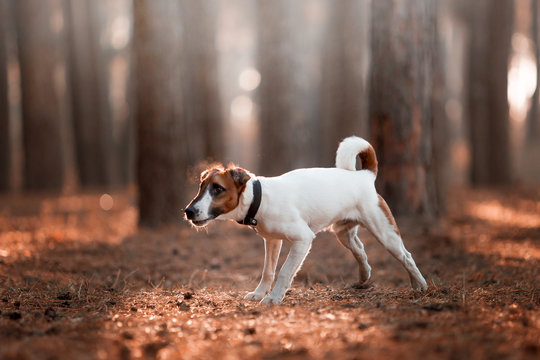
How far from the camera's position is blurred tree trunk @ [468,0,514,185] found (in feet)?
55.7

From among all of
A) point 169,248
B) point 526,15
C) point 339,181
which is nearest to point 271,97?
point 169,248

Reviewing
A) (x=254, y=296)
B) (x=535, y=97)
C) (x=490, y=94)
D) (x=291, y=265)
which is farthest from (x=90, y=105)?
(x=535, y=97)

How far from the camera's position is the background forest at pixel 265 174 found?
4062 millimetres

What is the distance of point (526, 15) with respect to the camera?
2892 cm

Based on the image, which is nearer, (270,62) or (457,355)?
(457,355)

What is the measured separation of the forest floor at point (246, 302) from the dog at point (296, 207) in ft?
1.24

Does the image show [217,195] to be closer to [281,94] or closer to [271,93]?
[281,94]

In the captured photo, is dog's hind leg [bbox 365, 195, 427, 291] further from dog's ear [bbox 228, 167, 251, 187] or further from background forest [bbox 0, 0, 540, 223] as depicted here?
background forest [bbox 0, 0, 540, 223]

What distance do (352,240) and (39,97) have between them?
1366cm

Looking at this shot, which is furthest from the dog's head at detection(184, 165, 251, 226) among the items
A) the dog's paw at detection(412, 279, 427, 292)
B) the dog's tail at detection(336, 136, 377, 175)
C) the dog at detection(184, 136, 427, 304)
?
the dog's paw at detection(412, 279, 427, 292)

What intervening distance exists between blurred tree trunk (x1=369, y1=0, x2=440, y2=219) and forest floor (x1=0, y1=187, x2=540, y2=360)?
568mm

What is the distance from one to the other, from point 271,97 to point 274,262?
25.7 feet

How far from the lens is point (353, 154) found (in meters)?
5.75

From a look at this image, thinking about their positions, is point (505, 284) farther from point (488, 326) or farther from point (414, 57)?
point (414, 57)
